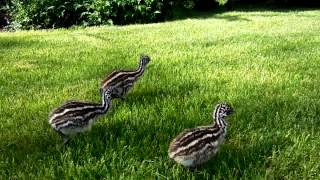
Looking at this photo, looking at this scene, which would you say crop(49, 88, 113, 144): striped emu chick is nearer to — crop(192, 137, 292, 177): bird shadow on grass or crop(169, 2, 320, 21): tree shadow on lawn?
crop(192, 137, 292, 177): bird shadow on grass

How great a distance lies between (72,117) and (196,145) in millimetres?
1625

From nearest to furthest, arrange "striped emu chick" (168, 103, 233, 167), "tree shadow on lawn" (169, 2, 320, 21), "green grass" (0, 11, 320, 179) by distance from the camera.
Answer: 1. "striped emu chick" (168, 103, 233, 167)
2. "green grass" (0, 11, 320, 179)
3. "tree shadow on lawn" (169, 2, 320, 21)

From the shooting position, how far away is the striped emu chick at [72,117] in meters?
6.19

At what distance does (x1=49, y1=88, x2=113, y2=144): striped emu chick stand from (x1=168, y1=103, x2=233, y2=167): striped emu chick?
1.35 m

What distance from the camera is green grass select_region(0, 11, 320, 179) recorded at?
19.6ft

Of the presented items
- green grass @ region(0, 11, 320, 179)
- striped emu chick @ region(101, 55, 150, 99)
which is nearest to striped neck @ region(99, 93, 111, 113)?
green grass @ region(0, 11, 320, 179)

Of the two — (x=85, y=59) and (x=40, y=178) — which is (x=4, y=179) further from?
(x=85, y=59)

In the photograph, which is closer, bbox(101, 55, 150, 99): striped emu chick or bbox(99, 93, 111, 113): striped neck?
bbox(99, 93, 111, 113): striped neck

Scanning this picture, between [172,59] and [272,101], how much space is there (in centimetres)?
431

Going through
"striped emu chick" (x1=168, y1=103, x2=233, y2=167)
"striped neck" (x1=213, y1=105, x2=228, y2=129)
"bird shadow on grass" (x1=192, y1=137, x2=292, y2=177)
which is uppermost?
"striped neck" (x1=213, y1=105, x2=228, y2=129)

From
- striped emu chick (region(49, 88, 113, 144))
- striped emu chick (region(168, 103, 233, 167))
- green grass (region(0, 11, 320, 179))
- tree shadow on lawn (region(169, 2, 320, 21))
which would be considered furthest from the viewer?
tree shadow on lawn (region(169, 2, 320, 21))

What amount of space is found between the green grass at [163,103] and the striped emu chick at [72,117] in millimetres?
192

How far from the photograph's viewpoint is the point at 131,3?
76.5ft

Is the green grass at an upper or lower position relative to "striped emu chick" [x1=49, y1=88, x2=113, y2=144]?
lower
